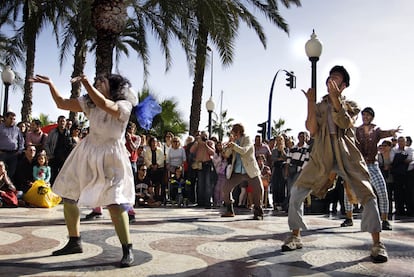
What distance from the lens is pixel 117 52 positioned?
20.8 meters

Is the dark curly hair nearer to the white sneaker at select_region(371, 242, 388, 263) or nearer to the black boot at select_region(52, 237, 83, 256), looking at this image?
the black boot at select_region(52, 237, 83, 256)

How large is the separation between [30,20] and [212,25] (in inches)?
305

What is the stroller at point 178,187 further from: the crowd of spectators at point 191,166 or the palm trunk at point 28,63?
the palm trunk at point 28,63

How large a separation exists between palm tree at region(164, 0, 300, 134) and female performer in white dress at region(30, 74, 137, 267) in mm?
10444

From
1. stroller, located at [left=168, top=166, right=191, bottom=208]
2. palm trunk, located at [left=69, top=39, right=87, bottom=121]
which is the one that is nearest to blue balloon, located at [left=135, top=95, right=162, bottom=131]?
stroller, located at [left=168, top=166, right=191, bottom=208]

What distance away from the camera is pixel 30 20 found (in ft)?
57.5

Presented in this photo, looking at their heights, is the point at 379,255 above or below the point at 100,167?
below

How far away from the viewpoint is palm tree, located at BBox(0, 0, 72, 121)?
690 inches

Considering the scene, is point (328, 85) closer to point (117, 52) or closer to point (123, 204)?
point (123, 204)

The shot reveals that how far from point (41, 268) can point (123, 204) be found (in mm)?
797

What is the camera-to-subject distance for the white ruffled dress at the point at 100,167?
382 centimetres

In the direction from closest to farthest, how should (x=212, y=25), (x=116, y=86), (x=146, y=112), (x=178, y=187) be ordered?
(x=116, y=86)
(x=146, y=112)
(x=178, y=187)
(x=212, y=25)

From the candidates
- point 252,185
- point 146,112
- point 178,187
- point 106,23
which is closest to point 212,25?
point 106,23

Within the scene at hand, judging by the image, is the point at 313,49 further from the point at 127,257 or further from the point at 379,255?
the point at 127,257
